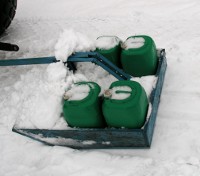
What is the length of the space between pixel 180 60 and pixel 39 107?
4.04 feet

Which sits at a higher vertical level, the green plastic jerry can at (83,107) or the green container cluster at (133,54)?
the green container cluster at (133,54)

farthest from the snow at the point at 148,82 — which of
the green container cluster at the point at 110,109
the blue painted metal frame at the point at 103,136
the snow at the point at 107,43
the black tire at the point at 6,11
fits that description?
the black tire at the point at 6,11

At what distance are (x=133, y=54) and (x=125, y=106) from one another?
1.74 ft

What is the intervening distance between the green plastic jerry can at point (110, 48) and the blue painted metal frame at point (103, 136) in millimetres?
347

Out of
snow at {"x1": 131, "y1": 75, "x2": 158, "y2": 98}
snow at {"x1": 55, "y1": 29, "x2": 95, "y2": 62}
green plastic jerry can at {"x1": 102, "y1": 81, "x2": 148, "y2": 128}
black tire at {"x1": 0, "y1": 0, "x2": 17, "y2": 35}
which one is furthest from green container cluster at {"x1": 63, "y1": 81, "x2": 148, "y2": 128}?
black tire at {"x1": 0, "y1": 0, "x2": 17, "y2": 35}

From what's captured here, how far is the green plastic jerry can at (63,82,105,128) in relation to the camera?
2369mm

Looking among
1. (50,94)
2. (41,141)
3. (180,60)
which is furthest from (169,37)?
(41,141)

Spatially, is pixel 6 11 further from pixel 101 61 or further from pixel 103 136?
pixel 103 136

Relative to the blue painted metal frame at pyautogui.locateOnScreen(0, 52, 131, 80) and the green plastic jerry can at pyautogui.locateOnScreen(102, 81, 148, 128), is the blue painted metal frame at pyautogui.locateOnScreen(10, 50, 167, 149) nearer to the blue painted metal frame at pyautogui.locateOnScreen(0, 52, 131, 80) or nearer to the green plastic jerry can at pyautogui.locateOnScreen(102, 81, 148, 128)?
the green plastic jerry can at pyautogui.locateOnScreen(102, 81, 148, 128)

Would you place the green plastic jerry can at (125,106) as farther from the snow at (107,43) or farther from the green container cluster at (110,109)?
the snow at (107,43)

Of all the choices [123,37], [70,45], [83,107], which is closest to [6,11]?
[70,45]

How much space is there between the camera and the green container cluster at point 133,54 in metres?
2.66

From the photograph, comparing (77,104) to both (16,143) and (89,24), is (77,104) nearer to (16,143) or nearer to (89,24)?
(16,143)

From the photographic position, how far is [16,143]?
2824mm
